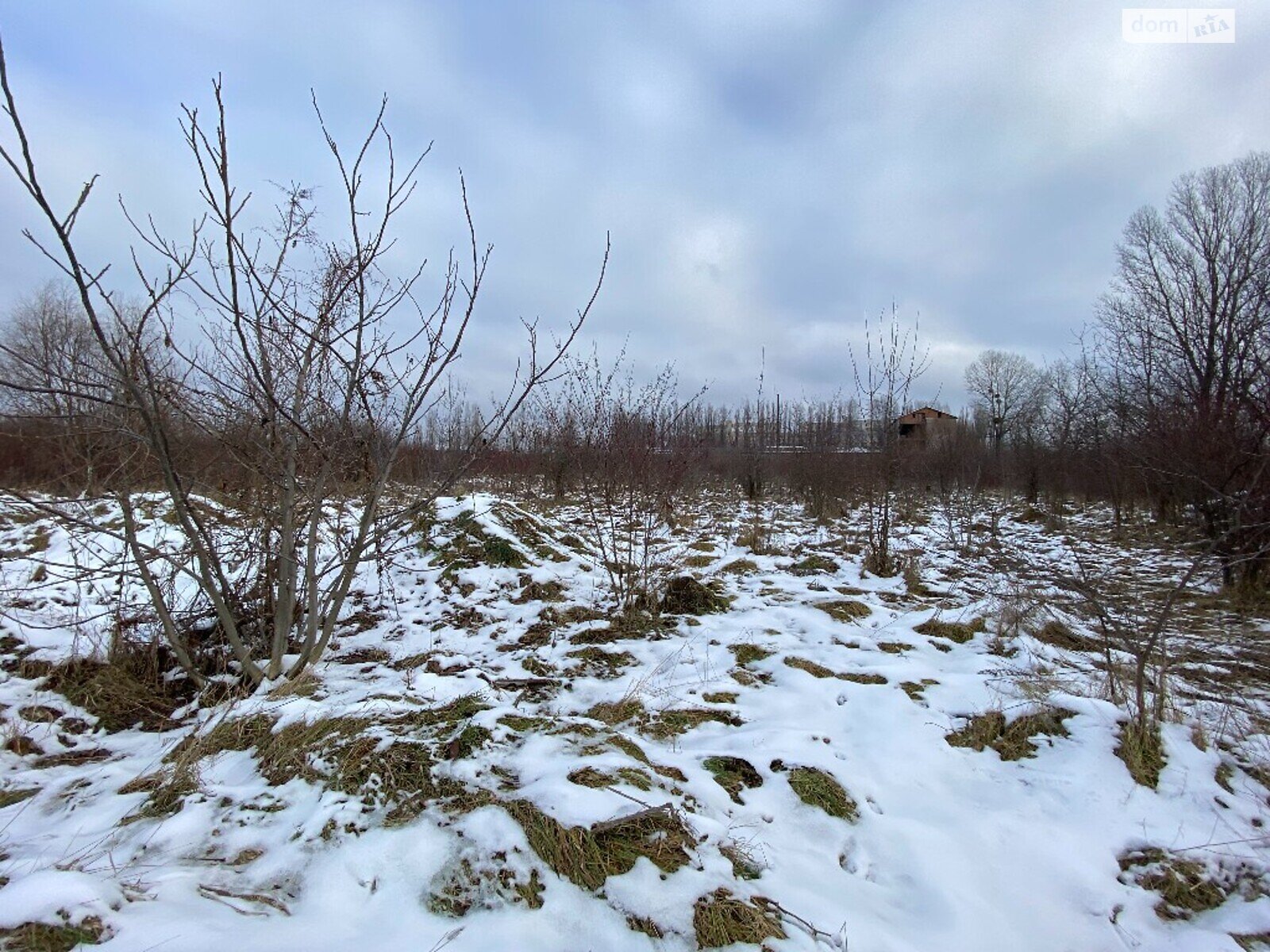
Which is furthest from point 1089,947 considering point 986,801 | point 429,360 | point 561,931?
point 429,360

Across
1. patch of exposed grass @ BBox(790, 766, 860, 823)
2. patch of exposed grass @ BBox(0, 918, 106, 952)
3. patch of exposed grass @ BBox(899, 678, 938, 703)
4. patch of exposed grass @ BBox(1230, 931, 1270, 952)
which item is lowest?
patch of exposed grass @ BBox(1230, 931, 1270, 952)

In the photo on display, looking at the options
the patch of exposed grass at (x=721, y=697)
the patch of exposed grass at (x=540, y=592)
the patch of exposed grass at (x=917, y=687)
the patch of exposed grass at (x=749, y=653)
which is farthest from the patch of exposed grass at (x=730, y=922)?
the patch of exposed grass at (x=540, y=592)

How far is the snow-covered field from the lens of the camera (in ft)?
5.74

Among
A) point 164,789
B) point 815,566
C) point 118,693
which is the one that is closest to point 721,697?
point 164,789

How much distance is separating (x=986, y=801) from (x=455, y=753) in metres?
2.42

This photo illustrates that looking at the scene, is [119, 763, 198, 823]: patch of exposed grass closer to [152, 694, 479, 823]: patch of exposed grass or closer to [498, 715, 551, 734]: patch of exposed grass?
[152, 694, 479, 823]: patch of exposed grass

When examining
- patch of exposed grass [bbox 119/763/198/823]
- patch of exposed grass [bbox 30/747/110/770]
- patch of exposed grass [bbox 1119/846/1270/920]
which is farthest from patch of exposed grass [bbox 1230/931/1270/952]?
patch of exposed grass [bbox 30/747/110/770]

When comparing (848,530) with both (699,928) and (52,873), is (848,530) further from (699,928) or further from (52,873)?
(52,873)

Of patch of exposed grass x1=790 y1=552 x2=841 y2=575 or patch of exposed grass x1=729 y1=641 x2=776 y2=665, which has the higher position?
patch of exposed grass x1=790 y1=552 x2=841 y2=575

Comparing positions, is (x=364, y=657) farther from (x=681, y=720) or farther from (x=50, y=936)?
(x=50, y=936)

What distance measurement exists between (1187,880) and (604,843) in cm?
221

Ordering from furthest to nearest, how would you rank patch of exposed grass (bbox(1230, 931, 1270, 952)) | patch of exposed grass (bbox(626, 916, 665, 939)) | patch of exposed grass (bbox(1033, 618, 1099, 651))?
1. patch of exposed grass (bbox(1033, 618, 1099, 651))
2. patch of exposed grass (bbox(1230, 931, 1270, 952))
3. patch of exposed grass (bbox(626, 916, 665, 939))

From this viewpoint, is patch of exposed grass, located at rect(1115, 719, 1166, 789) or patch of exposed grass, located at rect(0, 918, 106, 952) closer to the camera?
patch of exposed grass, located at rect(0, 918, 106, 952)

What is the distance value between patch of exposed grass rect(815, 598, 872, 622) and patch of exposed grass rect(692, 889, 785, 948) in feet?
11.8
